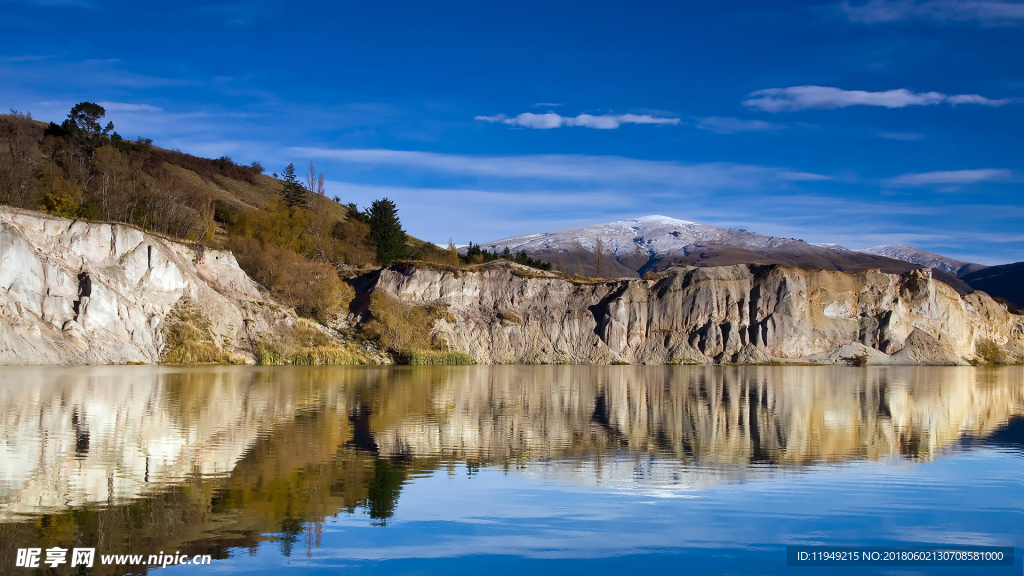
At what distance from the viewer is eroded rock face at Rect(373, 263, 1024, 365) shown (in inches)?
2859

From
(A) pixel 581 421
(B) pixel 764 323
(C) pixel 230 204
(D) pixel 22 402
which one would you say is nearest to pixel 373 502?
(A) pixel 581 421

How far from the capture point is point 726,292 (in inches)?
2992

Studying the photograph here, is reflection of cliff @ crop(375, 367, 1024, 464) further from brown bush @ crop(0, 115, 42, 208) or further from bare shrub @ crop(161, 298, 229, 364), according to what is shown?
brown bush @ crop(0, 115, 42, 208)

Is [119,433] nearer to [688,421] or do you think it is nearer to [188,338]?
[688,421]

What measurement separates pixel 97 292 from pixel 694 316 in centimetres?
5232

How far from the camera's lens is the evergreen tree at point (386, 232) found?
9519 cm

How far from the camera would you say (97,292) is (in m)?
48.0

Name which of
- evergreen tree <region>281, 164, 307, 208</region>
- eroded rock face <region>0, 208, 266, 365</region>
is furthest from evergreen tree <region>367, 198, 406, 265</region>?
eroded rock face <region>0, 208, 266, 365</region>

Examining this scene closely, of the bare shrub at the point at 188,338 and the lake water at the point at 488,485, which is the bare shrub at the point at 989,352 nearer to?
the lake water at the point at 488,485

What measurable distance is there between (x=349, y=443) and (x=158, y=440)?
391 centimetres

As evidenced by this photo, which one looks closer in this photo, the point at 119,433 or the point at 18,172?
the point at 119,433

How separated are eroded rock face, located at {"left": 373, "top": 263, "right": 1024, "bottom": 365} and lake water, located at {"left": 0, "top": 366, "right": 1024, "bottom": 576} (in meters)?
48.3

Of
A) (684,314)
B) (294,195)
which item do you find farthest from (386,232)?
(684,314)

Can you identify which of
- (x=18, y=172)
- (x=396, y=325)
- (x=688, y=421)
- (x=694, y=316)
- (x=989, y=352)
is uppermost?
(x=18, y=172)
